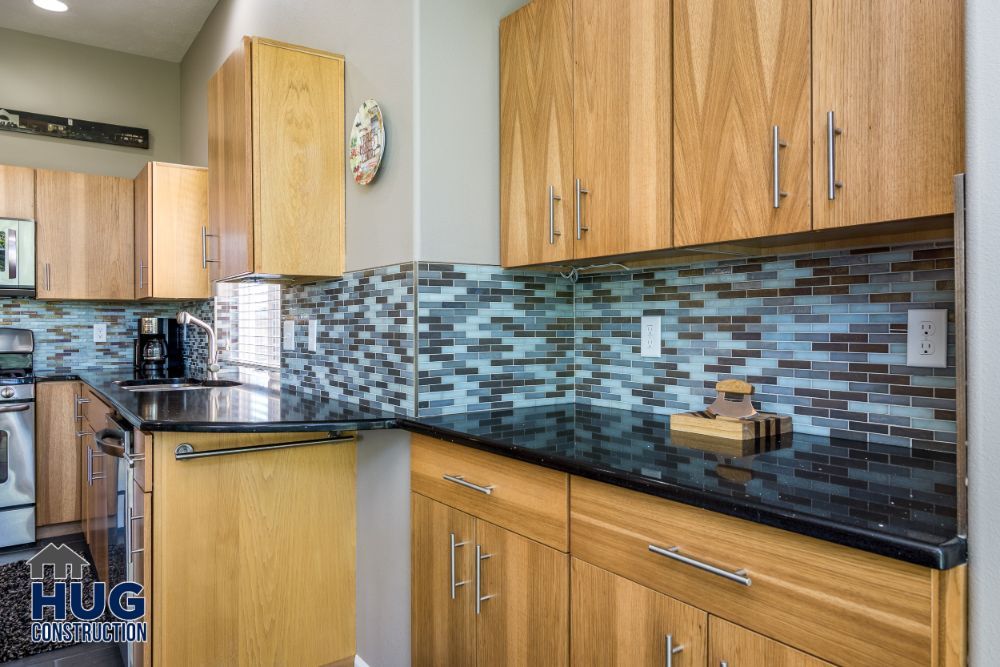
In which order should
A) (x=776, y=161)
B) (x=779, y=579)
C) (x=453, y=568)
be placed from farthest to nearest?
(x=453, y=568), (x=776, y=161), (x=779, y=579)

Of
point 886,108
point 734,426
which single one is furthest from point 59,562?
point 886,108

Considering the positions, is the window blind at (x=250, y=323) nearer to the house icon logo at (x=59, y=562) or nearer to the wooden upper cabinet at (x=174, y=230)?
the wooden upper cabinet at (x=174, y=230)

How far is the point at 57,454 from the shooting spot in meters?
3.62

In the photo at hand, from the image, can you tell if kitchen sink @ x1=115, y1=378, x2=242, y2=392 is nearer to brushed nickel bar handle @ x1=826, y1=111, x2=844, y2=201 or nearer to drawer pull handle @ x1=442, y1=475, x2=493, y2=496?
drawer pull handle @ x1=442, y1=475, x2=493, y2=496

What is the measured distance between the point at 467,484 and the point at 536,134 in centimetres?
104

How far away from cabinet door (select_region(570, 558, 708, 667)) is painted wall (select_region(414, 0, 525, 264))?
1.06 meters

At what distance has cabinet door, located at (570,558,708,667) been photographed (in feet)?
3.52

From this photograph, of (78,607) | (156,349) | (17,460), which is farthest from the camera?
(156,349)

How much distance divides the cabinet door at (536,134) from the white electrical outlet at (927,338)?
2.74ft

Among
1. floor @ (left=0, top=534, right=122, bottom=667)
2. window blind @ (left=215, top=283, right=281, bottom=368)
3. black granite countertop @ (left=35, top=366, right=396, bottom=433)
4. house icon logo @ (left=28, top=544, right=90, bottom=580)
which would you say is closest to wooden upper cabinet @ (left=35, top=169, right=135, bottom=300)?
window blind @ (left=215, top=283, right=281, bottom=368)

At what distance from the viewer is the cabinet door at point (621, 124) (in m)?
1.52

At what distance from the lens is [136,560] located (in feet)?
6.31

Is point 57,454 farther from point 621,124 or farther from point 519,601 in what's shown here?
point 621,124

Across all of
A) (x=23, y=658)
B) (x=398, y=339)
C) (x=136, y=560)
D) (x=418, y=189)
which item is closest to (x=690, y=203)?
(x=418, y=189)
